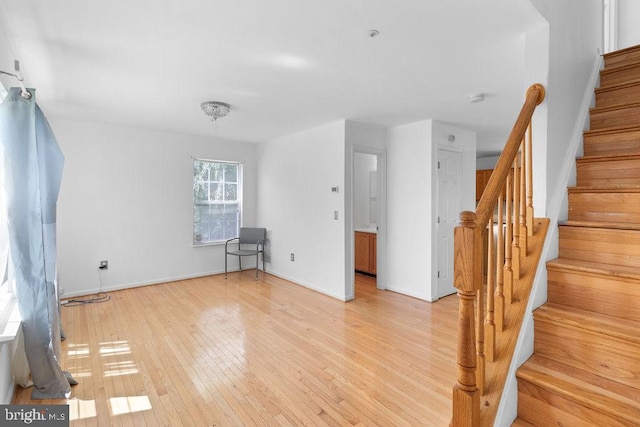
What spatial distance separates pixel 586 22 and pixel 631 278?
73.6 inches

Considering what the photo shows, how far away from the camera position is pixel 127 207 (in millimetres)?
4543

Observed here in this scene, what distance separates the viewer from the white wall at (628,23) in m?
3.16

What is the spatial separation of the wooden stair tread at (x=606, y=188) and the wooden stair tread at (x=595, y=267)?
429 mm

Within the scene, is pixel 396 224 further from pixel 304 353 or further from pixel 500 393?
pixel 500 393

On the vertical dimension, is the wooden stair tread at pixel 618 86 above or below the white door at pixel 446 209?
above

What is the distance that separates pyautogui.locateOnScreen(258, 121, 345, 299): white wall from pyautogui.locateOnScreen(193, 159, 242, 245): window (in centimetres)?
44

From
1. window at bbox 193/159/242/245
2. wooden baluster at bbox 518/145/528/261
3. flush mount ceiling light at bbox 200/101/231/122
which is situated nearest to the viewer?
wooden baluster at bbox 518/145/528/261

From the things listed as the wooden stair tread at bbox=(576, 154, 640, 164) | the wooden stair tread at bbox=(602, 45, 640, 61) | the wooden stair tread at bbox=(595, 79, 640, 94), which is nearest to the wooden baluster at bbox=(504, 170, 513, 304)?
the wooden stair tread at bbox=(576, 154, 640, 164)

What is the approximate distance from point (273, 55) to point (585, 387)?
248 cm

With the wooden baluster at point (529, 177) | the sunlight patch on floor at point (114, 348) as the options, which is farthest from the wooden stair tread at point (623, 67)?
the sunlight patch on floor at point (114, 348)

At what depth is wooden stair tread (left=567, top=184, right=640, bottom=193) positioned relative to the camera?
164 centimetres

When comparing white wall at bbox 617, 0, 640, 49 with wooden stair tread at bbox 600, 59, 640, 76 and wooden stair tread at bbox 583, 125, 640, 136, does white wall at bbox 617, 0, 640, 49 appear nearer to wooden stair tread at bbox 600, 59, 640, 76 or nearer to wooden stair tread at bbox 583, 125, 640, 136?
wooden stair tread at bbox 600, 59, 640, 76

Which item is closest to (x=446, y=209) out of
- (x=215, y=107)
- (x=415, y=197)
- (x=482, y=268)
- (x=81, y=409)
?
(x=415, y=197)

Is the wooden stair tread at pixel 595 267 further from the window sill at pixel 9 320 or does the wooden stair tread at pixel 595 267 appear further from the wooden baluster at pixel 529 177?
the window sill at pixel 9 320
